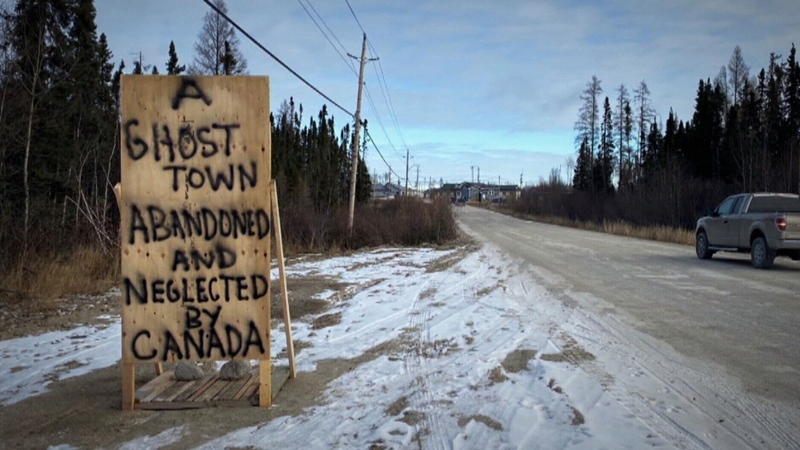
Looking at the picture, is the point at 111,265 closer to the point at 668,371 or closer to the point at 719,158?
the point at 668,371

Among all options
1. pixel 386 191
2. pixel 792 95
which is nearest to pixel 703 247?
pixel 792 95

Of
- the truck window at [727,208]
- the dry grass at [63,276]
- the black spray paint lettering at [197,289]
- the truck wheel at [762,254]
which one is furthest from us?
the truck window at [727,208]

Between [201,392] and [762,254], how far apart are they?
563 inches

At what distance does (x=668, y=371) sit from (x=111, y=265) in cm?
1166

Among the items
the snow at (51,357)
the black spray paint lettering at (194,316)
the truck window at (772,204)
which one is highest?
the truck window at (772,204)

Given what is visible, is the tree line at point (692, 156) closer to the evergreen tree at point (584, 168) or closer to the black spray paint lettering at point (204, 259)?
the evergreen tree at point (584, 168)

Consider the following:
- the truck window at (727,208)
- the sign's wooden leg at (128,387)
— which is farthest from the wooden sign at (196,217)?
the truck window at (727,208)

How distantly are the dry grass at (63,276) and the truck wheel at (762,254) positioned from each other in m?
15.0

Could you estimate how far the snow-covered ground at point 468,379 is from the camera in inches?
181

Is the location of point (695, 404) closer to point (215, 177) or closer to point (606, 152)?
point (215, 177)

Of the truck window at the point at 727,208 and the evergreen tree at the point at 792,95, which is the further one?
the evergreen tree at the point at 792,95

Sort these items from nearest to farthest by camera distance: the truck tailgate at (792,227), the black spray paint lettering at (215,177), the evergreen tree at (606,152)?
the black spray paint lettering at (215,177)
the truck tailgate at (792,227)
the evergreen tree at (606,152)

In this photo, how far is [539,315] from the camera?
929 centimetres

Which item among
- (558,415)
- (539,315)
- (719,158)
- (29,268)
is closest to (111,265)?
(29,268)
